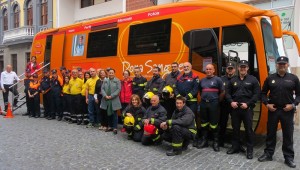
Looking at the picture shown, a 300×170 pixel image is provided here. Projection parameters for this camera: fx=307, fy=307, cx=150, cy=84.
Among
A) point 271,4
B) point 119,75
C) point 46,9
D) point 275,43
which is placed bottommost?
point 119,75

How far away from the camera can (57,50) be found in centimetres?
1149

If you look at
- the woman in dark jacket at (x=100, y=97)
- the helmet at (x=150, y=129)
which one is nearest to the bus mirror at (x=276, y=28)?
the helmet at (x=150, y=129)

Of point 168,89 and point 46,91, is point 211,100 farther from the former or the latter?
point 46,91

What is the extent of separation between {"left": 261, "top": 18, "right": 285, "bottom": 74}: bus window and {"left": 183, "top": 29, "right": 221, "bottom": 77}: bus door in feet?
3.20

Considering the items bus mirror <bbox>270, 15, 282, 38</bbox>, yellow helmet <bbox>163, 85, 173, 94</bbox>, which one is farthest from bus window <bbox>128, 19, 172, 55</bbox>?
bus mirror <bbox>270, 15, 282, 38</bbox>

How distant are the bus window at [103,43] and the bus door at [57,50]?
64.0 inches

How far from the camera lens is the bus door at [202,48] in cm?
668

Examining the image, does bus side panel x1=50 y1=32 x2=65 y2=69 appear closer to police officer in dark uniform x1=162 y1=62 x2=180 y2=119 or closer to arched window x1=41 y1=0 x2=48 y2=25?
police officer in dark uniform x1=162 y1=62 x2=180 y2=119

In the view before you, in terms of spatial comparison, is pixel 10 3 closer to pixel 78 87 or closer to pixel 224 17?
pixel 78 87

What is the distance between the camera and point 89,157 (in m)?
5.89

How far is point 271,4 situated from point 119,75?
6.44 metres

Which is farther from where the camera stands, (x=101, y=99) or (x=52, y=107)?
(x=52, y=107)

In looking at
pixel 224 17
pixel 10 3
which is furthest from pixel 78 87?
pixel 10 3

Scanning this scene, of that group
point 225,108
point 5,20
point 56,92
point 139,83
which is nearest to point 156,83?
point 139,83
